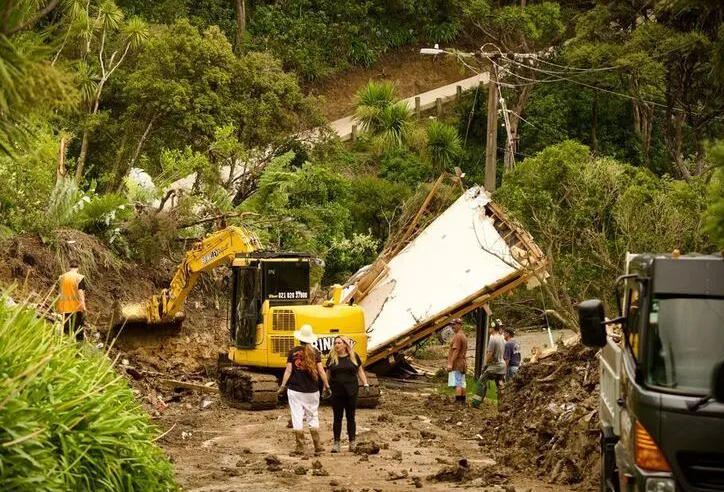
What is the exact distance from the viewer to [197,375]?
3139cm

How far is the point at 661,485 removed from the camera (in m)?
11.5

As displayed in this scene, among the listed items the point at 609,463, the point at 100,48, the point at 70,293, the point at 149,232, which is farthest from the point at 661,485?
the point at 100,48

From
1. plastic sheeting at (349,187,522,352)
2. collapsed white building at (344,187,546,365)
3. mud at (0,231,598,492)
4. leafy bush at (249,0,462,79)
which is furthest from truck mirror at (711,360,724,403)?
leafy bush at (249,0,462,79)

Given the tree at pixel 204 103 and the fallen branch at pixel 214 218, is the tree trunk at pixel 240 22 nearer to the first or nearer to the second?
the tree at pixel 204 103

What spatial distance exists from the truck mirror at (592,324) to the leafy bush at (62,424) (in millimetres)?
4035

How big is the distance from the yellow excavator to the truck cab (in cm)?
1320

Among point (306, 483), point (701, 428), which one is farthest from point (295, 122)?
point (701, 428)

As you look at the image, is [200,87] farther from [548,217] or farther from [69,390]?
[69,390]

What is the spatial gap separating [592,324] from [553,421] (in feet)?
23.3

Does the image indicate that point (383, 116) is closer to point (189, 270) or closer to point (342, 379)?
point (189, 270)

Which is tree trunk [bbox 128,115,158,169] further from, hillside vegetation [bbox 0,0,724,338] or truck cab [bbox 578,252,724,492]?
truck cab [bbox 578,252,724,492]

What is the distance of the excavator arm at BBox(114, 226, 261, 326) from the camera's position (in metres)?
28.7

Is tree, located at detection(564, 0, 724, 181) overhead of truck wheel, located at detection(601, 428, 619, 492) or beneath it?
overhead

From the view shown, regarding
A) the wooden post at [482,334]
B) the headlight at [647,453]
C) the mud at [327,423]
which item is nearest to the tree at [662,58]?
the wooden post at [482,334]
